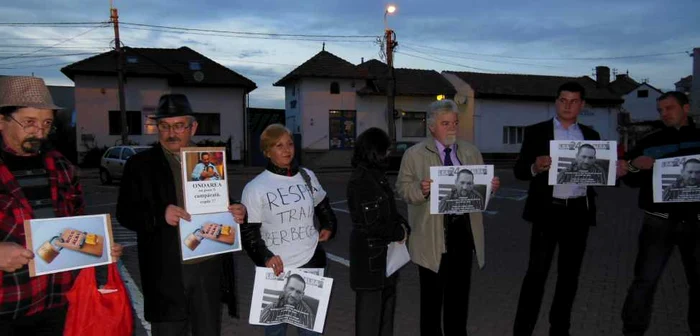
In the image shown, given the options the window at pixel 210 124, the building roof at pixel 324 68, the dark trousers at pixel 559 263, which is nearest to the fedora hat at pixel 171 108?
the dark trousers at pixel 559 263

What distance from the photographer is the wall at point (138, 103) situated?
99.3 feet

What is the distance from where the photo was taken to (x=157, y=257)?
10.6ft

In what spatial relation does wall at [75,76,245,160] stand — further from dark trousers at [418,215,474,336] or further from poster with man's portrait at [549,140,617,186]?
poster with man's portrait at [549,140,617,186]

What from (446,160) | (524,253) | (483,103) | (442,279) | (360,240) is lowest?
(524,253)

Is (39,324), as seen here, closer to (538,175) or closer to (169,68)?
(538,175)

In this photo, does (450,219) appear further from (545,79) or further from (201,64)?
(545,79)

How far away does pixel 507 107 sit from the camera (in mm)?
37969

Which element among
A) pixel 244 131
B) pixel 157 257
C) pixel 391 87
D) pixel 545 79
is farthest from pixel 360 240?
pixel 545 79

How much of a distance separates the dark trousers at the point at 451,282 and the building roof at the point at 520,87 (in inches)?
1316

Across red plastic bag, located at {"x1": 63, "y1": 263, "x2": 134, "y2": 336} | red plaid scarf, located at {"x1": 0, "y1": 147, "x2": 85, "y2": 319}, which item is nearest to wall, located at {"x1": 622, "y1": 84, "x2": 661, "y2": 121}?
red plastic bag, located at {"x1": 63, "y1": 263, "x2": 134, "y2": 336}

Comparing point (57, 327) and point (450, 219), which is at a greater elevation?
point (450, 219)

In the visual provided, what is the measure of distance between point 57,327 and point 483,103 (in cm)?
3667

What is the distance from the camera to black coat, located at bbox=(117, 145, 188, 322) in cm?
320

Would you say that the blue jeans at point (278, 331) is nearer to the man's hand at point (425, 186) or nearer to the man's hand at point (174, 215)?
the man's hand at point (174, 215)
